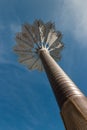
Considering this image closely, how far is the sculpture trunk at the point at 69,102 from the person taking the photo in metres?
9.79

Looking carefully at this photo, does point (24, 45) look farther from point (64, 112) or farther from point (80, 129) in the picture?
point (80, 129)

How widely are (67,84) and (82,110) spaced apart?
2712 mm

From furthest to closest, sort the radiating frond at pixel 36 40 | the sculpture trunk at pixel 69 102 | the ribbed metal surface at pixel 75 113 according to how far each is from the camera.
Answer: the radiating frond at pixel 36 40, the sculpture trunk at pixel 69 102, the ribbed metal surface at pixel 75 113

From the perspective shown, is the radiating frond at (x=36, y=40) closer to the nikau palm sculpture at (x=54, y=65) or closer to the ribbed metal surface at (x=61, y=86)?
the nikau palm sculpture at (x=54, y=65)

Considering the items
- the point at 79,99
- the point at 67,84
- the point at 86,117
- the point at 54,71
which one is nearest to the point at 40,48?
the point at 54,71

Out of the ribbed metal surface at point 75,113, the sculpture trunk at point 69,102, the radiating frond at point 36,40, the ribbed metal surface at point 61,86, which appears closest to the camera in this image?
the ribbed metal surface at point 75,113

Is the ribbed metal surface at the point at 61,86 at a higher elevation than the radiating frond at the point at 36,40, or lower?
lower

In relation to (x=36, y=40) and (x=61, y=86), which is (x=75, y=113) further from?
(x=36, y=40)

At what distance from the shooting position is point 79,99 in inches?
441

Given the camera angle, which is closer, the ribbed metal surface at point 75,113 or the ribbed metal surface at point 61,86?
the ribbed metal surface at point 75,113

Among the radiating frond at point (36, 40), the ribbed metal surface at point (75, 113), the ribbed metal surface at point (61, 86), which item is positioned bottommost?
the ribbed metal surface at point (75, 113)

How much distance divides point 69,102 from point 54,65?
560 cm

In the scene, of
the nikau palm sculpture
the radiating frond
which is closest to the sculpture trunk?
the nikau palm sculpture

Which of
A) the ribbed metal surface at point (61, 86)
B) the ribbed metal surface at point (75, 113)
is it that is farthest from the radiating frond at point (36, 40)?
the ribbed metal surface at point (75, 113)
